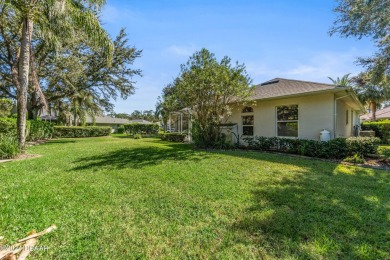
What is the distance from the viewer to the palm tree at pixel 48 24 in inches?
324

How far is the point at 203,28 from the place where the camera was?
9930mm

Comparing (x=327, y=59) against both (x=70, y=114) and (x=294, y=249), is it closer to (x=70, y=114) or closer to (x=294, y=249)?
(x=294, y=249)

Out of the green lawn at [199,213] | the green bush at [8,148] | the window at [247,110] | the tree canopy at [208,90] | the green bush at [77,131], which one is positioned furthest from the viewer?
the green bush at [77,131]

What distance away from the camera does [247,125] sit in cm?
1246

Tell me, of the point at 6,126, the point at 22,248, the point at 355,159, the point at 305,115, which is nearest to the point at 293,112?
the point at 305,115

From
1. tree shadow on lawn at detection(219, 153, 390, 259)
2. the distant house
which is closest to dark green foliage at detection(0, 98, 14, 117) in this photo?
the distant house

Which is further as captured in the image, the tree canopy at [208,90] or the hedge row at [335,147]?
the tree canopy at [208,90]

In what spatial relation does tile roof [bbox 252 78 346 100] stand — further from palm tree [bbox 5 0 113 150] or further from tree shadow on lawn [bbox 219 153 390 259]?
palm tree [bbox 5 0 113 150]

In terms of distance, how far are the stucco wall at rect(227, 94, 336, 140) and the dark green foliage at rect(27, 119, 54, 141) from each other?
54.3 ft

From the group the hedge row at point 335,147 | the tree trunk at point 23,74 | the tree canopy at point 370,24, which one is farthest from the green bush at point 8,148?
the tree canopy at point 370,24

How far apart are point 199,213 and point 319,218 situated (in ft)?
6.50

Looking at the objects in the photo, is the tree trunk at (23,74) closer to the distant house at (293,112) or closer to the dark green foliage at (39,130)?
the dark green foliage at (39,130)

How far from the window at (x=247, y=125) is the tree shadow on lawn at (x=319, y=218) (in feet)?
23.5

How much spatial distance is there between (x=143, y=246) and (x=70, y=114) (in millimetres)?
34835
